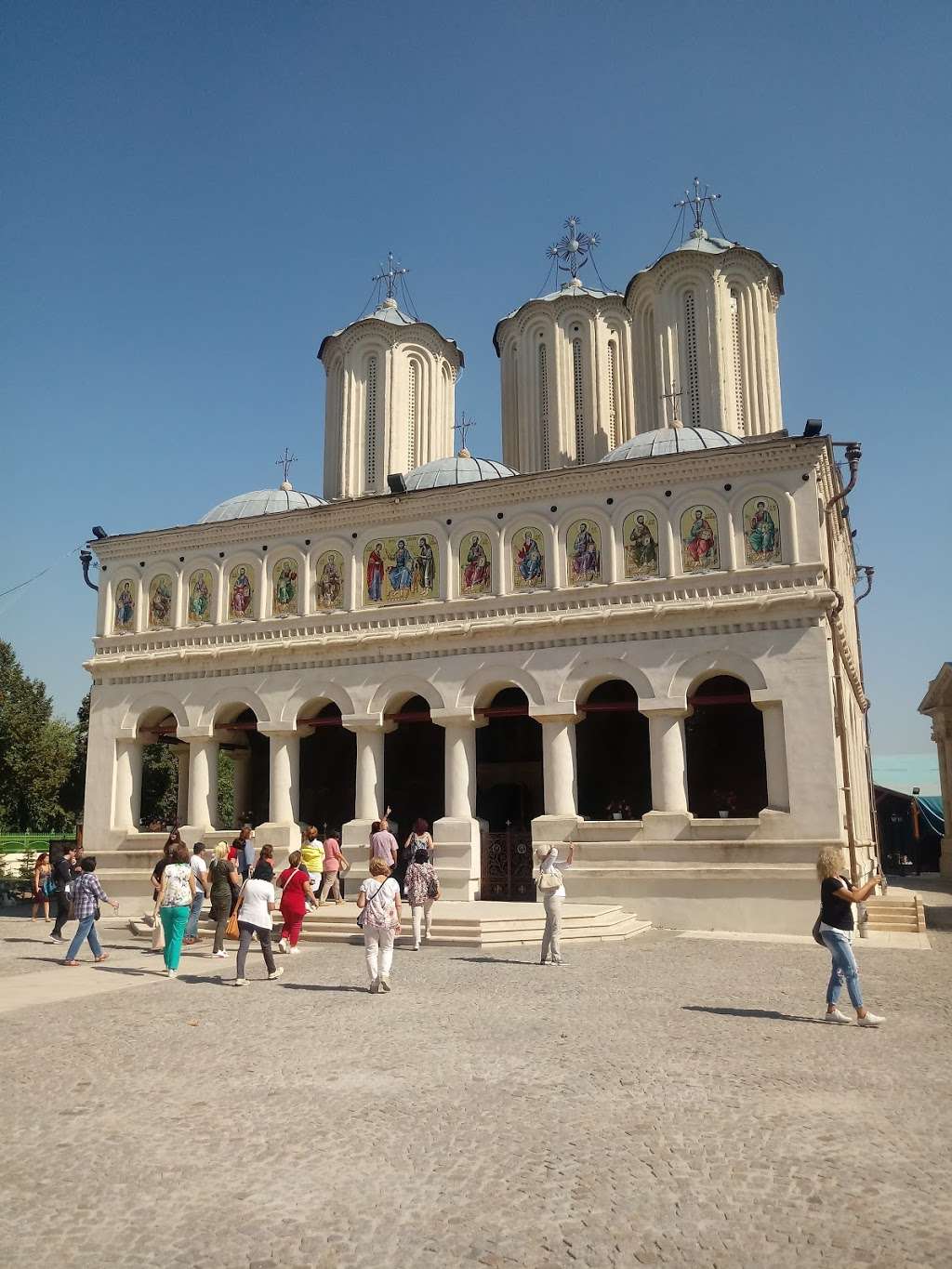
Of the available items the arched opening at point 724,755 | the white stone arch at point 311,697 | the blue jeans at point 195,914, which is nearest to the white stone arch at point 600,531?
the arched opening at point 724,755

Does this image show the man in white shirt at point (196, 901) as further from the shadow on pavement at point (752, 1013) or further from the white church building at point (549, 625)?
the shadow on pavement at point (752, 1013)

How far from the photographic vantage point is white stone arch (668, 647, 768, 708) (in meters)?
19.9

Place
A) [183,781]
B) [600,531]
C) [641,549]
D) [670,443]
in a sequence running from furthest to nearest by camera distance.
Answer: [183,781]
[670,443]
[600,531]
[641,549]

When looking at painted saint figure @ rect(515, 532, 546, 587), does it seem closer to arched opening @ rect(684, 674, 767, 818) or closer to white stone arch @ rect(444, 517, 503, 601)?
white stone arch @ rect(444, 517, 503, 601)

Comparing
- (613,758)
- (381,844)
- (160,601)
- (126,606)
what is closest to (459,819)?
(381,844)

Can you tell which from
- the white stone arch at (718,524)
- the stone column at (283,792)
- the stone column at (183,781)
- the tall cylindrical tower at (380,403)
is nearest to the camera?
the white stone arch at (718,524)

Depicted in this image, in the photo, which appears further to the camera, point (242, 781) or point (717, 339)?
point (242, 781)

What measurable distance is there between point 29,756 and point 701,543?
26.1 meters

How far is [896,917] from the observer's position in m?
18.9

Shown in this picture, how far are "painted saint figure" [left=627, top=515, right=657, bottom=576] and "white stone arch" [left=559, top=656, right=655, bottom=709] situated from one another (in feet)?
6.78

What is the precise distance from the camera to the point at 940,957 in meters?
15.4

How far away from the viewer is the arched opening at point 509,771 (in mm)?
25938

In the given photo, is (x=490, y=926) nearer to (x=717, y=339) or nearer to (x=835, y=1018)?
(x=835, y=1018)

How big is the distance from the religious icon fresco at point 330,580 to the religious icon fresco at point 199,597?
3.14m
